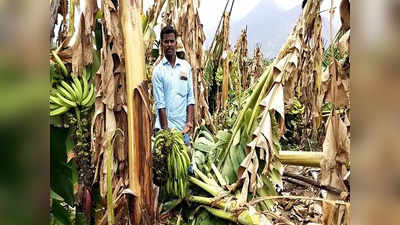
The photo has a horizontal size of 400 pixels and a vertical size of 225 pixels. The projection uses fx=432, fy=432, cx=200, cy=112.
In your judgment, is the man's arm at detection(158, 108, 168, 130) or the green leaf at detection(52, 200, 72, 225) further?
the man's arm at detection(158, 108, 168, 130)

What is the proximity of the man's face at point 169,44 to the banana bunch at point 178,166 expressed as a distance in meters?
0.29

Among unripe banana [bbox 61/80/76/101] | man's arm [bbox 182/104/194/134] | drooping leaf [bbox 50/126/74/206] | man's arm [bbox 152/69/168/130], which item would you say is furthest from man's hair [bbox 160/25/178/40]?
drooping leaf [bbox 50/126/74/206]

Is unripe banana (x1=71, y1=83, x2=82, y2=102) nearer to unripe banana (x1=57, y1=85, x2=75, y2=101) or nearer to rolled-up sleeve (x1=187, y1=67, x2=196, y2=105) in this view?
unripe banana (x1=57, y1=85, x2=75, y2=101)

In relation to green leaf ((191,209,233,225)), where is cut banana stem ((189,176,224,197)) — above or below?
above

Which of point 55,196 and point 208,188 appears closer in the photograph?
point 55,196

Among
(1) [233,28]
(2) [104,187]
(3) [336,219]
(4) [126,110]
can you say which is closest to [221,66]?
(1) [233,28]

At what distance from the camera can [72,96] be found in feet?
5.31

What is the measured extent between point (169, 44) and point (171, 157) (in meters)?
0.43

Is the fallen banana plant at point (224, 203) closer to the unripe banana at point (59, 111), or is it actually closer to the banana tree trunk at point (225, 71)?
the banana tree trunk at point (225, 71)

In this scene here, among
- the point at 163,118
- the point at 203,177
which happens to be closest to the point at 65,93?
the point at 163,118

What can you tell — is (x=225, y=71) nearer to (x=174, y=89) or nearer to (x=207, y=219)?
(x=174, y=89)

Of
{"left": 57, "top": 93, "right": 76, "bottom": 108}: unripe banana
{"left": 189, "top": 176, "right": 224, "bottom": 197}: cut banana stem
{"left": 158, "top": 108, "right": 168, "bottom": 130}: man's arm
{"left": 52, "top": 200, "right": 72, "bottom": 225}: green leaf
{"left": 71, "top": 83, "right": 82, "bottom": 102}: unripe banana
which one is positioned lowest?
{"left": 52, "top": 200, "right": 72, "bottom": 225}: green leaf

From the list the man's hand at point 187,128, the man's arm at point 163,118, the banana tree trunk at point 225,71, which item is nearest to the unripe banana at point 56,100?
the man's arm at point 163,118

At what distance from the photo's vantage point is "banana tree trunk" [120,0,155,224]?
5.13 feet
